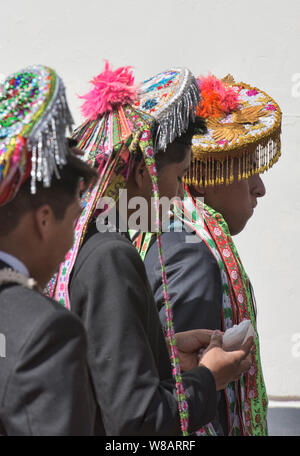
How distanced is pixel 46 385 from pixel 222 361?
81 cm

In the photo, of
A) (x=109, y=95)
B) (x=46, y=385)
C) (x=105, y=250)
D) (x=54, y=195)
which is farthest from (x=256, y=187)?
(x=46, y=385)

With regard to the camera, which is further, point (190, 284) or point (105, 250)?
point (190, 284)

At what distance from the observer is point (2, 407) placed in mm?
1320

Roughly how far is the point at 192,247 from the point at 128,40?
2980 mm

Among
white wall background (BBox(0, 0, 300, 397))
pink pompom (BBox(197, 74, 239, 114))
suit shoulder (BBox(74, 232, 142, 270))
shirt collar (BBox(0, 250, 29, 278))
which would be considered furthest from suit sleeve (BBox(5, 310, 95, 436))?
white wall background (BBox(0, 0, 300, 397))

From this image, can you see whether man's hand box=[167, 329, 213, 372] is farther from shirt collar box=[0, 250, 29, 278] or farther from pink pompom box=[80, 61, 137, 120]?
shirt collar box=[0, 250, 29, 278]

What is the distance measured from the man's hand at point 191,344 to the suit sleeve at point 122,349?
38 cm

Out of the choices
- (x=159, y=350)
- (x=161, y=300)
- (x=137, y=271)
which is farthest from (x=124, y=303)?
(x=161, y=300)

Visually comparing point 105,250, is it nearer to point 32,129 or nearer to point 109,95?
point 32,129

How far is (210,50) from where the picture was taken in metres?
5.11

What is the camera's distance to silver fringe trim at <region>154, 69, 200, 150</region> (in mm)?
2301

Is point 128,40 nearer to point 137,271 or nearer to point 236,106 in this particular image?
point 236,106

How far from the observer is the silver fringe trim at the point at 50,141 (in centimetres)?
143

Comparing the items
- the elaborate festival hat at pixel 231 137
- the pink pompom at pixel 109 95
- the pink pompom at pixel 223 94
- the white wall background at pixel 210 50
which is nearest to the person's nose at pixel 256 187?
the elaborate festival hat at pixel 231 137
